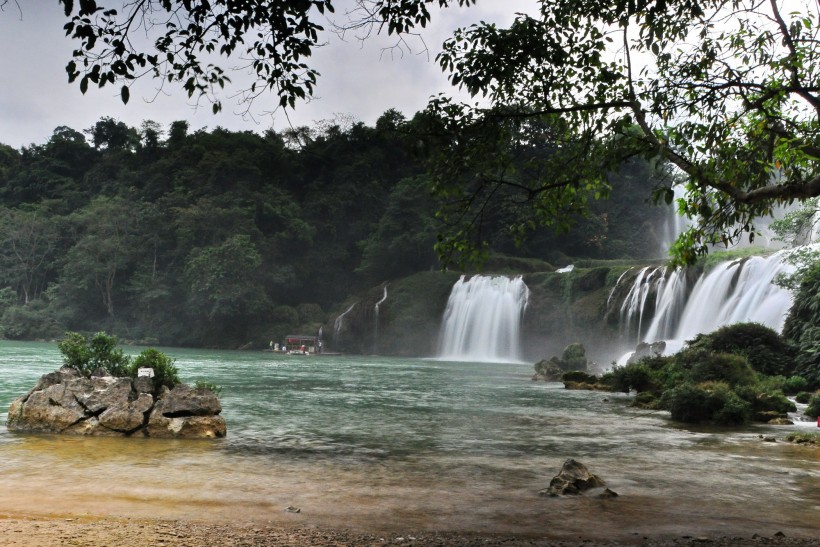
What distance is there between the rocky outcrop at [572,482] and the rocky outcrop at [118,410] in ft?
22.0

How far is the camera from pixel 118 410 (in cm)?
1280

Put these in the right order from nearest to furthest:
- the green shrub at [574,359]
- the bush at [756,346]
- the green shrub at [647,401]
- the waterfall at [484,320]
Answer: the green shrub at [647,401] < the bush at [756,346] < the green shrub at [574,359] < the waterfall at [484,320]

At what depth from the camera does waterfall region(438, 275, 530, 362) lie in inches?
2013

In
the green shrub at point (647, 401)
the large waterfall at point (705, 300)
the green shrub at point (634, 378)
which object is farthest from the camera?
the large waterfall at point (705, 300)

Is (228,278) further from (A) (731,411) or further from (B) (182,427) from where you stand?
(A) (731,411)

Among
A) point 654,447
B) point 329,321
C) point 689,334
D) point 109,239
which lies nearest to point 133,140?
point 109,239

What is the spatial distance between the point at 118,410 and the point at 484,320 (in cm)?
4121

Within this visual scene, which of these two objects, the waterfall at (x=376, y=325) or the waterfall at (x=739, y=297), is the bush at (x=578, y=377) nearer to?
the waterfall at (x=739, y=297)

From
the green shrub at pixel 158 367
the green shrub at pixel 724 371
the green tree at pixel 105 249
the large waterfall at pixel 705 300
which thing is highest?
the green tree at pixel 105 249

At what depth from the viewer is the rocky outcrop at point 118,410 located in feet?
41.7

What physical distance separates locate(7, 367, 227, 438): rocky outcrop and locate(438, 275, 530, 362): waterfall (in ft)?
128

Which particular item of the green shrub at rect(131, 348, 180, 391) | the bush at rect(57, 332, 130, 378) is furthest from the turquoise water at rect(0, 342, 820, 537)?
the bush at rect(57, 332, 130, 378)

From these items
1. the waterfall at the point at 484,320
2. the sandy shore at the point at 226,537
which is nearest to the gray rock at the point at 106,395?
Result: the sandy shore at the point at 226,537

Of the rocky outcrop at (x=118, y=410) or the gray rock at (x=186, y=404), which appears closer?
the rocky outcrop at (x=118, y=410)
